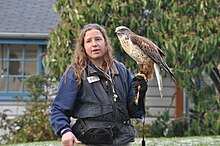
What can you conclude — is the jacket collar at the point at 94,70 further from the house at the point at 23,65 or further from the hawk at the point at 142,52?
the house at the point at 23,65

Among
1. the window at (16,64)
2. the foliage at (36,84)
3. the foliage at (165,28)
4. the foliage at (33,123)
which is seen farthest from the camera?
the window at (16,64)

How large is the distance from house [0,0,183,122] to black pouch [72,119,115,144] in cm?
861

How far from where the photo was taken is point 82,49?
381 centimetres

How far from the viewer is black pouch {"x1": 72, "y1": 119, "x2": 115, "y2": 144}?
3.68 m

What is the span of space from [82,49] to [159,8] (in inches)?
243

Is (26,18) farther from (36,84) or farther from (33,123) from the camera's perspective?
(33,123)

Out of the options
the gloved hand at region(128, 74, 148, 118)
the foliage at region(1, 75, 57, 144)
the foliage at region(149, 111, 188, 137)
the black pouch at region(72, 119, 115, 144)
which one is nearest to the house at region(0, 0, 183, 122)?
the foliage at region(149, 111, 188, 137)

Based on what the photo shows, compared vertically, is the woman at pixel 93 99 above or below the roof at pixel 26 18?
below

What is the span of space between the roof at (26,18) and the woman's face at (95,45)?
843 centimetres

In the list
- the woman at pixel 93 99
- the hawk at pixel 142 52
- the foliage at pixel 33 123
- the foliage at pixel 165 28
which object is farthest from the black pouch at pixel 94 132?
the foliage at pixel 33 123

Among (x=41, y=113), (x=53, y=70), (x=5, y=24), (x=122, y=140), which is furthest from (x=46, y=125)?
(x=122, y=140)

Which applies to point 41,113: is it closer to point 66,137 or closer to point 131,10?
point 131,10

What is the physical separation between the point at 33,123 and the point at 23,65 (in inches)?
84.0

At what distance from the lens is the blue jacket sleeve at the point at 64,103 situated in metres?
3.69
